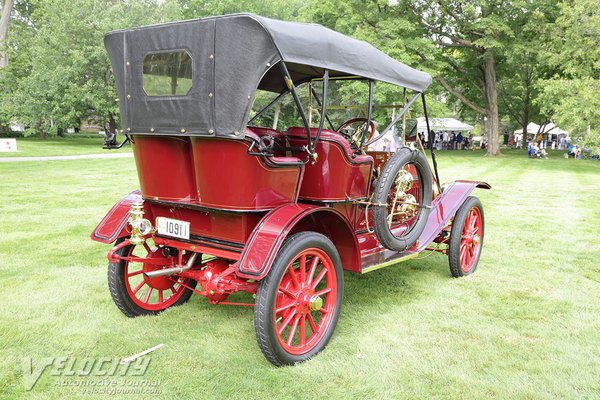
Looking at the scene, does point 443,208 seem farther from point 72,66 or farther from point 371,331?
point 72,66

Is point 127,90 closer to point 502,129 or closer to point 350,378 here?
point 350,378

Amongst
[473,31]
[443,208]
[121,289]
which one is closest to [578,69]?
[473,31]

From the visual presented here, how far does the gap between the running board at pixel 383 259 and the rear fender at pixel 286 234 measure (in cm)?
15

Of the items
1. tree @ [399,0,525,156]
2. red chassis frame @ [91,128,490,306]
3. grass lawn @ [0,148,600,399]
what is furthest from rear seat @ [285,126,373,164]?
tree @ [399,0,525,156]

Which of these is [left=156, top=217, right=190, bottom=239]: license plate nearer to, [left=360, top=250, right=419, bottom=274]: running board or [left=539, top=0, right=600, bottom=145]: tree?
[left=360, top=250, right=419, bottom=274]: running board

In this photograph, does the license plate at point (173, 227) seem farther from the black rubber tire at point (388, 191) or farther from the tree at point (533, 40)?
the tree at point (533, 40)

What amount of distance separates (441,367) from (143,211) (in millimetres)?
2354

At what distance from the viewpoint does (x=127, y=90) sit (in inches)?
136

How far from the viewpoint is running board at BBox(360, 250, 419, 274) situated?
3.92 meters

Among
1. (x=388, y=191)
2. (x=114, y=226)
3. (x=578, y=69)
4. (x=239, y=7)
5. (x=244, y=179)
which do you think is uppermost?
(x=239, y=7)

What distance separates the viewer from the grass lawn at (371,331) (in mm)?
3010

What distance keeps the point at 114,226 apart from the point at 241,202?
48.6 inches

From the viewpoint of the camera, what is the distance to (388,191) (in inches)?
152

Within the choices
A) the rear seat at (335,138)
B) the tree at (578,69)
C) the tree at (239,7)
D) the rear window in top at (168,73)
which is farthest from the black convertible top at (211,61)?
the tree at (239,7)
